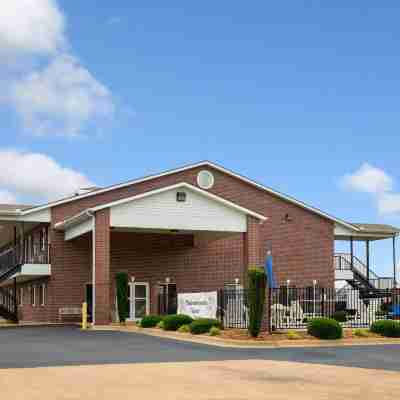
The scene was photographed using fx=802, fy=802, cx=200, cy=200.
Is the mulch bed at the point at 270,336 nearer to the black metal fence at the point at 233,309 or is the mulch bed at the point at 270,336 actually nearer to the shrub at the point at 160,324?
the black metal fence at the point at 233,309

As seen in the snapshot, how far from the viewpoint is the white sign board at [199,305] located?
29.3m

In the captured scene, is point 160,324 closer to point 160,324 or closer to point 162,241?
point 160,324

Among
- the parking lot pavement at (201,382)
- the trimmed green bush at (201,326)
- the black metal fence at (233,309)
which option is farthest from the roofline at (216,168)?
the parking lot pavement at (201,382)

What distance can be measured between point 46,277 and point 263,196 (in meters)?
13.1

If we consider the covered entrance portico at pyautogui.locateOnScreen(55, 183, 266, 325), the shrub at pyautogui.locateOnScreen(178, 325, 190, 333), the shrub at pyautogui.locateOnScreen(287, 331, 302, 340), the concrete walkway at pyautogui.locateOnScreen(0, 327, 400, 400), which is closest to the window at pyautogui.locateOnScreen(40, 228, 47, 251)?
the covered entrance portico at pyautogui.locateOnScreen(55, 183, 266, 325)

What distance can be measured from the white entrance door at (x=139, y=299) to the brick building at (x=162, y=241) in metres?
0.05

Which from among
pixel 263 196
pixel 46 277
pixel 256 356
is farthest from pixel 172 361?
pixel 263 196

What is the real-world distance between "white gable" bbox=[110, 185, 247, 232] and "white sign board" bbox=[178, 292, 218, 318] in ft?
16.4

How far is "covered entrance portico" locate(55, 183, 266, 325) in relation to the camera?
115 feet

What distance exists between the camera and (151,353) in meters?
20.4

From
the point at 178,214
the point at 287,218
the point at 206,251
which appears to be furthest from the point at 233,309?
the point at 287,218

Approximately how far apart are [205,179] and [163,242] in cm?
424

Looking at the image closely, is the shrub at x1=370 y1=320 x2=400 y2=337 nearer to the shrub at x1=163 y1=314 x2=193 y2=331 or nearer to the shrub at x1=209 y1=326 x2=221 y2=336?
the shrub at x1=209 y1=326 x2=221 y2=336

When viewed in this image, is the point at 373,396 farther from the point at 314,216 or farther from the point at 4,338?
the point at 314,216
